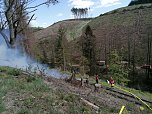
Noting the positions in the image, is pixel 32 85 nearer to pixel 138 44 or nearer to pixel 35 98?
pixel 35 98

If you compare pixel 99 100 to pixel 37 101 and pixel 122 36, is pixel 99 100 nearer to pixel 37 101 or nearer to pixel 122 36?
pixel 37 101

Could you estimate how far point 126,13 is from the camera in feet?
423

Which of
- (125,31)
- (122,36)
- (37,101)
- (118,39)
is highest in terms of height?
(125,31)

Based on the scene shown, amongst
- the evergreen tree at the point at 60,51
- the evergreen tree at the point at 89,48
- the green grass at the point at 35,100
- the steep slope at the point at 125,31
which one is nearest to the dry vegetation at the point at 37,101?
the green grass at the point at 35,100

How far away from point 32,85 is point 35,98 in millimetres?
1359

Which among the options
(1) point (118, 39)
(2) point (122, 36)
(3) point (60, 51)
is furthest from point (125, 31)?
(3) point (60, 51)

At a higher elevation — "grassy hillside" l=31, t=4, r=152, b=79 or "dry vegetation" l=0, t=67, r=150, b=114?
"grassy hillside" l=31, t=4, r=152, b=79

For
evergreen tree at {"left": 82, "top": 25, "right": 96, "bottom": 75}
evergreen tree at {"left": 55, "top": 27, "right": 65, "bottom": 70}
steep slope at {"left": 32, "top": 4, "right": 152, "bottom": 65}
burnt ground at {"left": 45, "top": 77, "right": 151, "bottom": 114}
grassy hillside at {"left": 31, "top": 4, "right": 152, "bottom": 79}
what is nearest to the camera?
burnt ground at {"left": 45, "top": 77, "right": 151, "bottom": 114}

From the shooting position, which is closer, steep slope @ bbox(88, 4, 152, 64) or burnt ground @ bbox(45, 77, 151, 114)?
burnt ground @ bbox(45, 77, 151, 114)

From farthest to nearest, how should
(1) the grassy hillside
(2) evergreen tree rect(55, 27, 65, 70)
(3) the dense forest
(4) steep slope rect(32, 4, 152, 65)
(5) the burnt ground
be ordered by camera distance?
(4) steep slope rect(32, 4, 152, 65) < (1) the grassy hillside < (2) evergreen tree rect(55, 27, 65, 70) < (3) the dense forest < (5) the burnt ground

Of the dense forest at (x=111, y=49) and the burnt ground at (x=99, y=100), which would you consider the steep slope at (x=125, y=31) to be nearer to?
the dense forest at (x=111, y=49)

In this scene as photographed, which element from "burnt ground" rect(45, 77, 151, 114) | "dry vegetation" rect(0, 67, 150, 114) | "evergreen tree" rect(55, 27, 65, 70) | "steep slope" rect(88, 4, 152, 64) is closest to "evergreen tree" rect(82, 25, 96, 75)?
"evergreen tree" rect(55, 27, 65, 70)

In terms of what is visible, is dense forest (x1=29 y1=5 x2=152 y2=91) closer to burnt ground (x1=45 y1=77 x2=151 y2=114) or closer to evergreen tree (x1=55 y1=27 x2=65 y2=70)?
evergreen tree (x1=55 y1=27 x2=65 y2=70)

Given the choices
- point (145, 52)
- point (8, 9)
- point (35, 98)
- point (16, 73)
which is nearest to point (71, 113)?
point (35, 98)
